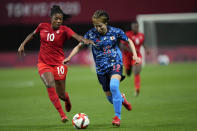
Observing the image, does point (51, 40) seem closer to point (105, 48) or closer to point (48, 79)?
point (48, 79)

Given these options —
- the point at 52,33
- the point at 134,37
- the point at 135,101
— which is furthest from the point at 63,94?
the point at 134,37

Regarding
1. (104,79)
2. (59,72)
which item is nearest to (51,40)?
(59,72)

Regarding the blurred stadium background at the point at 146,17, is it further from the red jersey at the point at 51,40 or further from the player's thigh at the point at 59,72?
the red jersey at the point at 51,40

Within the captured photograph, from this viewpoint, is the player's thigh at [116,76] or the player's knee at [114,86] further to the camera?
the player's thigh at [116,76]

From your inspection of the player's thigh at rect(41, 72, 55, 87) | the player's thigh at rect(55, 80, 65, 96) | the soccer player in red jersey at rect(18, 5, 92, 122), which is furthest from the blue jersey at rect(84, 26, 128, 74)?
the player's thigh at rect(55, 80, 65, 96)

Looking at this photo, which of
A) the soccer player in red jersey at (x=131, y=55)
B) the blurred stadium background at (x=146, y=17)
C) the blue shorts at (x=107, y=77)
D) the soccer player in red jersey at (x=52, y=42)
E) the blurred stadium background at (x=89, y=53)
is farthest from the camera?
the blurred stadium background at (x=146, y=17)

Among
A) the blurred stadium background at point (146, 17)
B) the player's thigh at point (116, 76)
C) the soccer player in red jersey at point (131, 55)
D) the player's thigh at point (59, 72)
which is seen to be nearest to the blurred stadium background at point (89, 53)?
the blurred stadium background at point (146, 17)

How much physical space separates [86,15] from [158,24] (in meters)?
5.97

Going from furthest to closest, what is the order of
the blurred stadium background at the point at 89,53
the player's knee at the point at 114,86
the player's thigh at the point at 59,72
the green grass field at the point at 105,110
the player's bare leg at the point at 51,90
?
the blurred stadium background at the point at 89,53 < the player's thigh at the point at 59,72 < the player's bare leg at the point at 51,90 < the green grass field at the point at 105,110 < the player's knee at the point at 114,86

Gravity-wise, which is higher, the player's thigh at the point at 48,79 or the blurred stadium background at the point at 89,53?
the player's thigh at the point at 48,79

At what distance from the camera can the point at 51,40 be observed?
9.88m

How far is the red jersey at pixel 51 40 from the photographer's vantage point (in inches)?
388

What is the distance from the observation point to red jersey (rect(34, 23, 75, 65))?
986cm

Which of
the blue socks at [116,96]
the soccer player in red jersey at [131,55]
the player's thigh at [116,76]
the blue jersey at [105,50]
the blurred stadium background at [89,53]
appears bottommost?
the blurred stadium background at [89,53]
